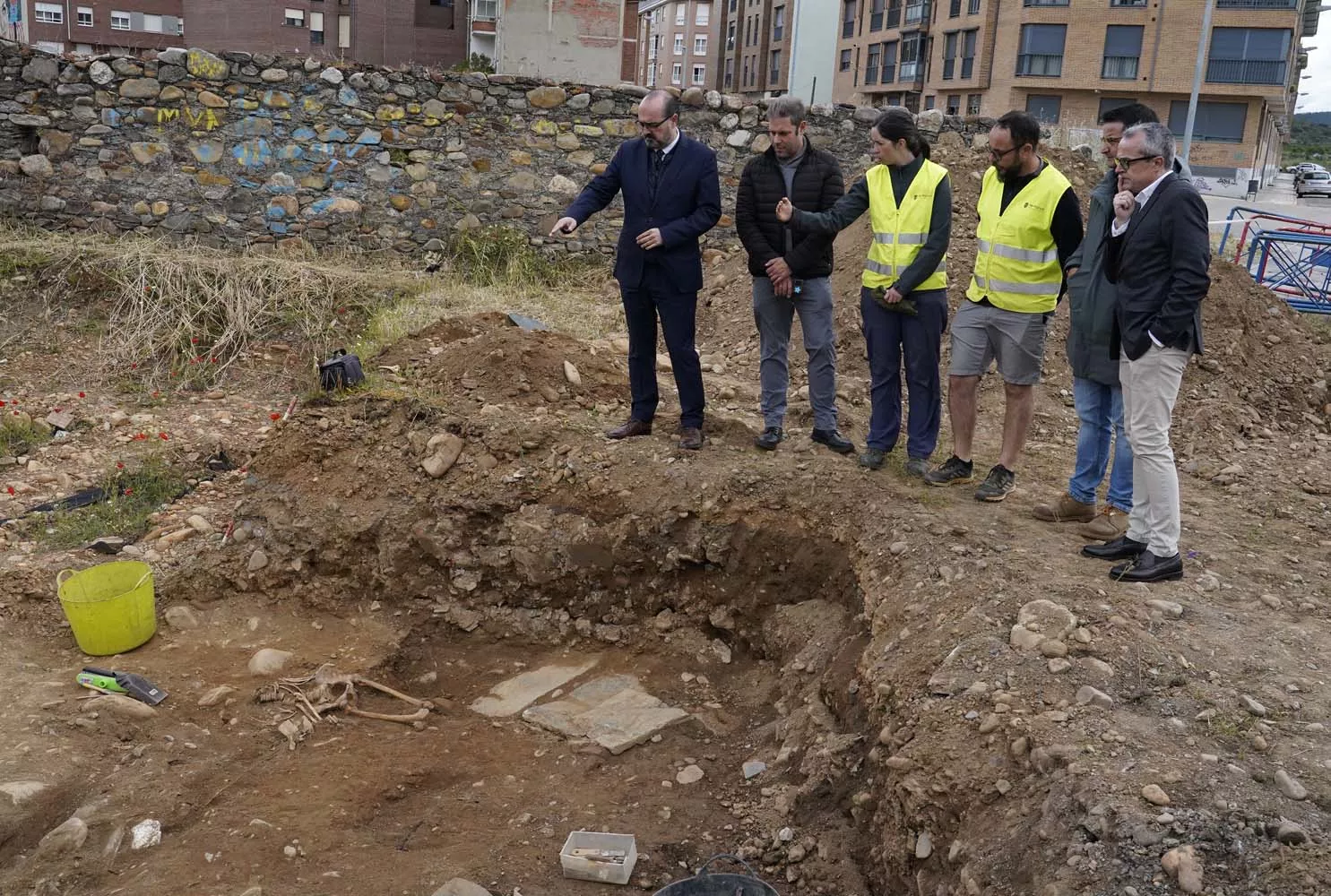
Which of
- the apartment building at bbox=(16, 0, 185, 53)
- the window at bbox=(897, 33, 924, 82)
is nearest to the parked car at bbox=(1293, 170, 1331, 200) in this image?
the window at bbox=(897, 33, 924, 82)

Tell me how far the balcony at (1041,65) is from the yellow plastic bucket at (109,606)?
39.3m

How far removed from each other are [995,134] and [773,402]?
5.72 feet

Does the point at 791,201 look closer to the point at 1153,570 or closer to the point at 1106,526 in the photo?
the point at 1106,526

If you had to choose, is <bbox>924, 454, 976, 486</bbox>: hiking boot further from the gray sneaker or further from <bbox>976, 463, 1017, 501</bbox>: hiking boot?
<bbox>976, 463, 1017, 501</bbox>: hiking boot

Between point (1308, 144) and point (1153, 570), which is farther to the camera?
point (1308, 144)

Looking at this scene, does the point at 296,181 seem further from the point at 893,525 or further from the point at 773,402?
the point at 893,525

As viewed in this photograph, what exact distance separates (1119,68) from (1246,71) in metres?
4.05

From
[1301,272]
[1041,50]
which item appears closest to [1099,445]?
[1301,272]

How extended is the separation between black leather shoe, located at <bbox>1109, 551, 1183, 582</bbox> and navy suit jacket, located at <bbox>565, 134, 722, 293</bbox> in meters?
2.39

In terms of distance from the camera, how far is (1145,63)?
1430 inches

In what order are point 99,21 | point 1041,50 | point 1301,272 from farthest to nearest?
A: point 99,21, point 1041,50, point 1301,272

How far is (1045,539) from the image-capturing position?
15.1 feet

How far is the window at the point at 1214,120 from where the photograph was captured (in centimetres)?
3688

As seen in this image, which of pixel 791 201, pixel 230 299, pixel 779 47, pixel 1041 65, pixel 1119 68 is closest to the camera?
pixel 791 201
